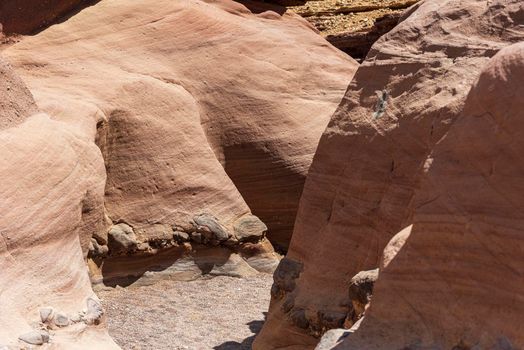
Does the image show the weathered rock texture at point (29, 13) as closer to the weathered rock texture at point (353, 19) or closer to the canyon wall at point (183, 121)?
the canyon wall at point (183, 121)

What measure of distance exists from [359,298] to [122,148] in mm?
6022

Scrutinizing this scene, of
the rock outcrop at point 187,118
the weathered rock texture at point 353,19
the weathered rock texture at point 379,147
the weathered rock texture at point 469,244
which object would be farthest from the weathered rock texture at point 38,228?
the weathered rock texture at point 353,19

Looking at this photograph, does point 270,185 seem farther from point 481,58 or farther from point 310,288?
point 481,58

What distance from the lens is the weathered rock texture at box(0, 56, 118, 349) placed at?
7.35 m

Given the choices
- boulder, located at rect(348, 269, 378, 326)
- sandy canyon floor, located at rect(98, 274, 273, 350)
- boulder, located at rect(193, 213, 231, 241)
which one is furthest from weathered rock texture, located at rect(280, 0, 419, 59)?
boulder, located at rect(348, 269, 378, 326)

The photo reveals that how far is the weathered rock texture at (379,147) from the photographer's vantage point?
658 centimetres

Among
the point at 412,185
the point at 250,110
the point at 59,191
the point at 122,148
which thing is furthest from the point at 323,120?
the point at 412,185

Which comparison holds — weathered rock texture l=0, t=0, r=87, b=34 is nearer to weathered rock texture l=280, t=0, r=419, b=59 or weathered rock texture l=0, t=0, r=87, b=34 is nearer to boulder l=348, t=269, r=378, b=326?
weathered rock texture l=280, t=0, r=419, b=59

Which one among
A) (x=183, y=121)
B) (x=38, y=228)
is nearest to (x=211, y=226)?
(x=183, y=121)

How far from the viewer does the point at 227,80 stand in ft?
42.8

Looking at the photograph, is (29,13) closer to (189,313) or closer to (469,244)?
(189,313)

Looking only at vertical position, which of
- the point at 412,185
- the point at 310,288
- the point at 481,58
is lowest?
the point at 310,288

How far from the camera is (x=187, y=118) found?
40.7ft

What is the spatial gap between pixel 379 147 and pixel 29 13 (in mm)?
6865
